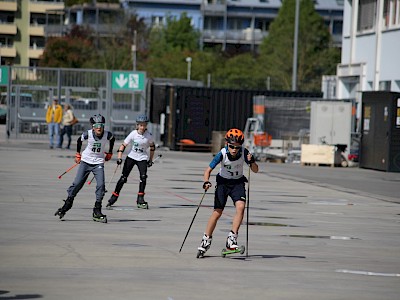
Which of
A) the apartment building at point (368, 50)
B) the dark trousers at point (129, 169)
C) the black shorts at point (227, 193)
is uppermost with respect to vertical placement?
the apartment building at point (368, 50)

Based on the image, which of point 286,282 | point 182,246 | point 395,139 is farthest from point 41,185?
point 395,139

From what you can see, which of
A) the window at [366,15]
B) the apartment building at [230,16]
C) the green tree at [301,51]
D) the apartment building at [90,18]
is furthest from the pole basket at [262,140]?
the apartment building at [230,16]

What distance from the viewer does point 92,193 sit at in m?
24.2

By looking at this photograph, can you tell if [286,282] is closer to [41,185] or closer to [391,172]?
[41,185]

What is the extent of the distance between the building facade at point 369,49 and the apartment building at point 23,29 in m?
76.0

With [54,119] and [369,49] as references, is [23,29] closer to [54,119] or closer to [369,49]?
[54,119]

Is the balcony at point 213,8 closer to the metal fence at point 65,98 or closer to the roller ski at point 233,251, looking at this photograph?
the metal fence at point 65,98

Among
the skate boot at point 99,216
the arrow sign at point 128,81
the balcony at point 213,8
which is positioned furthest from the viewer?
the balcony at point 213,8

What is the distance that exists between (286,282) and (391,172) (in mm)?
26849

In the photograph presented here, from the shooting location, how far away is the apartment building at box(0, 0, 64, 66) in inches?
4806

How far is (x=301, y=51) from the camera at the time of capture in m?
80.1

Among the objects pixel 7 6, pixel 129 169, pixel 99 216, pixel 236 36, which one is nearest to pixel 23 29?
pixel 7 6

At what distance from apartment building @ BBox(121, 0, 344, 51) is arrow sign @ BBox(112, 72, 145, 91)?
236ft

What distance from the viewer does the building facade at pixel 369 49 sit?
4381cm
